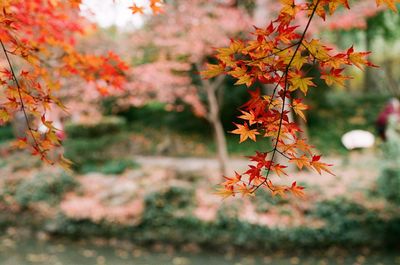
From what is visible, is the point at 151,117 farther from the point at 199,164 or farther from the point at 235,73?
the point at 235,73

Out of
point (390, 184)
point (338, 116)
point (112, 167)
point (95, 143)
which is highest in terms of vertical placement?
point (338, 116)

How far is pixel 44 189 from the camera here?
7.71 metres

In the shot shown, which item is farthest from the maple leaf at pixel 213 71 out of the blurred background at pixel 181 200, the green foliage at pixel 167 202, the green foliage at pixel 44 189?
the green foliage at pixel 44 189

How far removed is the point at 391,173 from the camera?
6.21 metres

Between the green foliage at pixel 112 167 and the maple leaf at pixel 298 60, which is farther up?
the green foliage at pixel 112 167

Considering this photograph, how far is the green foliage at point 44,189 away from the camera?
7.67 metres

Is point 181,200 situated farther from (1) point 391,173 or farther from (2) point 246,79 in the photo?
(2) point 246,79

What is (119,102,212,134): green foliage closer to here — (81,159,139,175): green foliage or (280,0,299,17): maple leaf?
(81,159,139,175): green foliage

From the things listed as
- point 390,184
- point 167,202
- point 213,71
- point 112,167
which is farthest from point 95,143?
point 213,71

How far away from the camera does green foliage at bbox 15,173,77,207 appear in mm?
7672

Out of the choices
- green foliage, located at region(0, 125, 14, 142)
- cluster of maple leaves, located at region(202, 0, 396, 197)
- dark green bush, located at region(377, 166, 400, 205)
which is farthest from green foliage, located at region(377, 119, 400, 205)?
green foliage, located at region(0, 125, 14, 142)

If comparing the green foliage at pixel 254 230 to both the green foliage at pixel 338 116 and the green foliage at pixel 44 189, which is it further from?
the green foliage at pixel 338 116

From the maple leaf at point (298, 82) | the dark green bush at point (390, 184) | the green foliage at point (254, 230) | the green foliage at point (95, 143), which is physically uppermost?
the green foliage at point (95, 143)

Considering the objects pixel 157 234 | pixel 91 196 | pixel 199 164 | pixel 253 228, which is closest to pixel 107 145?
pixel 199 164
